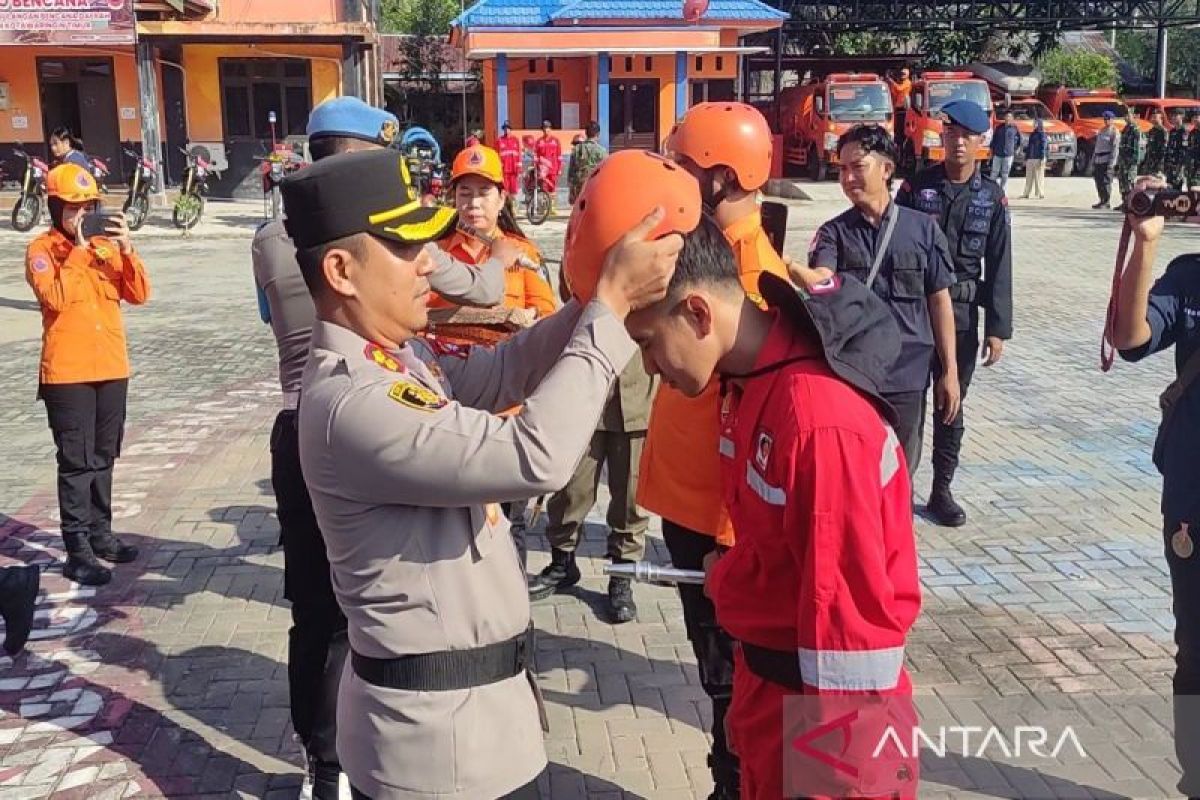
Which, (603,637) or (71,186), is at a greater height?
(71,186)

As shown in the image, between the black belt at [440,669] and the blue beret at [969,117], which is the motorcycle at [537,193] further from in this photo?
the black belt at [440,669]

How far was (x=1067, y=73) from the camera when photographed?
4419 cm

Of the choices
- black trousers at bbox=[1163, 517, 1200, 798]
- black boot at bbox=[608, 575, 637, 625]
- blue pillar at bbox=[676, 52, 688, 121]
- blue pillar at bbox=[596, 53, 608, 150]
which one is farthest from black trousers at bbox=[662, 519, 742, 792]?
blue pillar at bbox=[676, 52, 688, 121]

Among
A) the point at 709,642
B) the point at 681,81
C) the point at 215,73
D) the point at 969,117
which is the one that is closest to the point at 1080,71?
the point at 681,81

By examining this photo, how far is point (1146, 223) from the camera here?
2.90m

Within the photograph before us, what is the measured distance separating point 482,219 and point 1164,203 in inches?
94.9

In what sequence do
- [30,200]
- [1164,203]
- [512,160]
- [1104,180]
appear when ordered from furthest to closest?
[1104,180] → [512,160] → [30,200] → [1164,203]

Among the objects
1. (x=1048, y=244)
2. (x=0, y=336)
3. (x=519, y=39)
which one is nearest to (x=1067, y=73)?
(x=519, y=39)

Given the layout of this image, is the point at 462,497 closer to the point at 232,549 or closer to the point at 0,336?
the point at 232,549

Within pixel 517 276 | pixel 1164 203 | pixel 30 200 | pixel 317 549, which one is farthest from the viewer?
pixel 30 200

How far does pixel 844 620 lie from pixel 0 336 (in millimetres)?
11271

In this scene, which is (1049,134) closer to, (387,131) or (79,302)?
(79,302)

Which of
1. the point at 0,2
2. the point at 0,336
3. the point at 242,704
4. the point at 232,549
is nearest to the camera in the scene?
the point at 242,704

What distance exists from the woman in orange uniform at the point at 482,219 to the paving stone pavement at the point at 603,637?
1.41 meters
